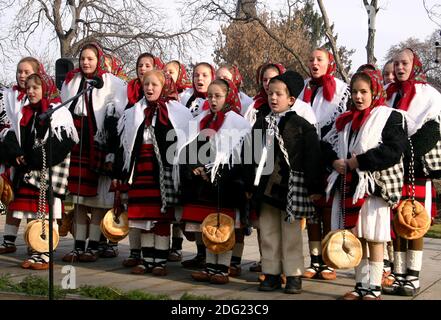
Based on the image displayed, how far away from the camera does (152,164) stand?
21.8 feet

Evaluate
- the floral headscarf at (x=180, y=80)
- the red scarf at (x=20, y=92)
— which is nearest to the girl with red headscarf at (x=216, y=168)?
the floral headscarf at (x=180, y=80)

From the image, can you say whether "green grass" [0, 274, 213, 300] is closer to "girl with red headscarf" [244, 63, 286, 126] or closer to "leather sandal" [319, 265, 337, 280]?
"leather sandal" [319, 265, 337, 280]

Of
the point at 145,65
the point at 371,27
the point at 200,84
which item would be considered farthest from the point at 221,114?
the point at 371,27

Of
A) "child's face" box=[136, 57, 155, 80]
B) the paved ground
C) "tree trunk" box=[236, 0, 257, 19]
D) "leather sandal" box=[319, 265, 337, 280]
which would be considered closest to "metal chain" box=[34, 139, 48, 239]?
the paved ground

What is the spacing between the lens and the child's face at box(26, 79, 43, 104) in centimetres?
688

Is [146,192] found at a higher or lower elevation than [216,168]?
lower

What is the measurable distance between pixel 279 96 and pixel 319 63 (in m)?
0.99

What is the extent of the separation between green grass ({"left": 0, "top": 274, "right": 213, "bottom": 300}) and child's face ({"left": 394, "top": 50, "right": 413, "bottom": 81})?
255cm

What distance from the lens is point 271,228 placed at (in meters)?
5.99

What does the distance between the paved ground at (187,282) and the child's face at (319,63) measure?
198cm

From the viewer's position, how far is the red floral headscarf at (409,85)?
604 centimetres

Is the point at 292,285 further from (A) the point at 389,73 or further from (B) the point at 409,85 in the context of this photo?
(A) the point at 389,73

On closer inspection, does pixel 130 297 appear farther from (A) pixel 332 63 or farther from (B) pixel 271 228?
(A) pixel 332 63
